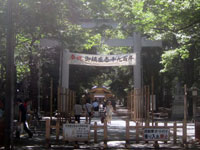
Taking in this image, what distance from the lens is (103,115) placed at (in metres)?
23.8

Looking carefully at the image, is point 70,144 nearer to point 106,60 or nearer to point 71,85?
point 106,60

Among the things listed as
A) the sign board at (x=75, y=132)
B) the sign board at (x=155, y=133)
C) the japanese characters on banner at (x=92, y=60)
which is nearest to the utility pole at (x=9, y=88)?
the sign board at (x=75, y=132)

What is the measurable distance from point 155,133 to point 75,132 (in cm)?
294

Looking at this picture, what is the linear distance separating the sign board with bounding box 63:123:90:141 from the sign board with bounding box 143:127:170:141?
218cm

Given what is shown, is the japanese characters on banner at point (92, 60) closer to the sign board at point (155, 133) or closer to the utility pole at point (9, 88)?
the sign board at point (155, 133)

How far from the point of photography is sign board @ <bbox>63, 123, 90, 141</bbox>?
1243 centimetres

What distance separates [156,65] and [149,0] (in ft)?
69.5

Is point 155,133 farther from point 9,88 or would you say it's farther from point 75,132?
point 9,88

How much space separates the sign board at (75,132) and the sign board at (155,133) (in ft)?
7.14

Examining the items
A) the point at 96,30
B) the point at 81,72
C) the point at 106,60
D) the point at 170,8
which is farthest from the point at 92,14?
the point at 81,72

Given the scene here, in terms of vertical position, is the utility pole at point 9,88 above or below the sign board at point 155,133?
above

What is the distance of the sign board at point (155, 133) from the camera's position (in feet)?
41.3

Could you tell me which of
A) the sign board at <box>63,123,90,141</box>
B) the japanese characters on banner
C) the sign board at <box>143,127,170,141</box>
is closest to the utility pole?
the sign board at <box>63,123,90,141</box>

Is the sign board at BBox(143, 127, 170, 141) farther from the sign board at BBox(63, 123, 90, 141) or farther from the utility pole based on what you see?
the utility pole
